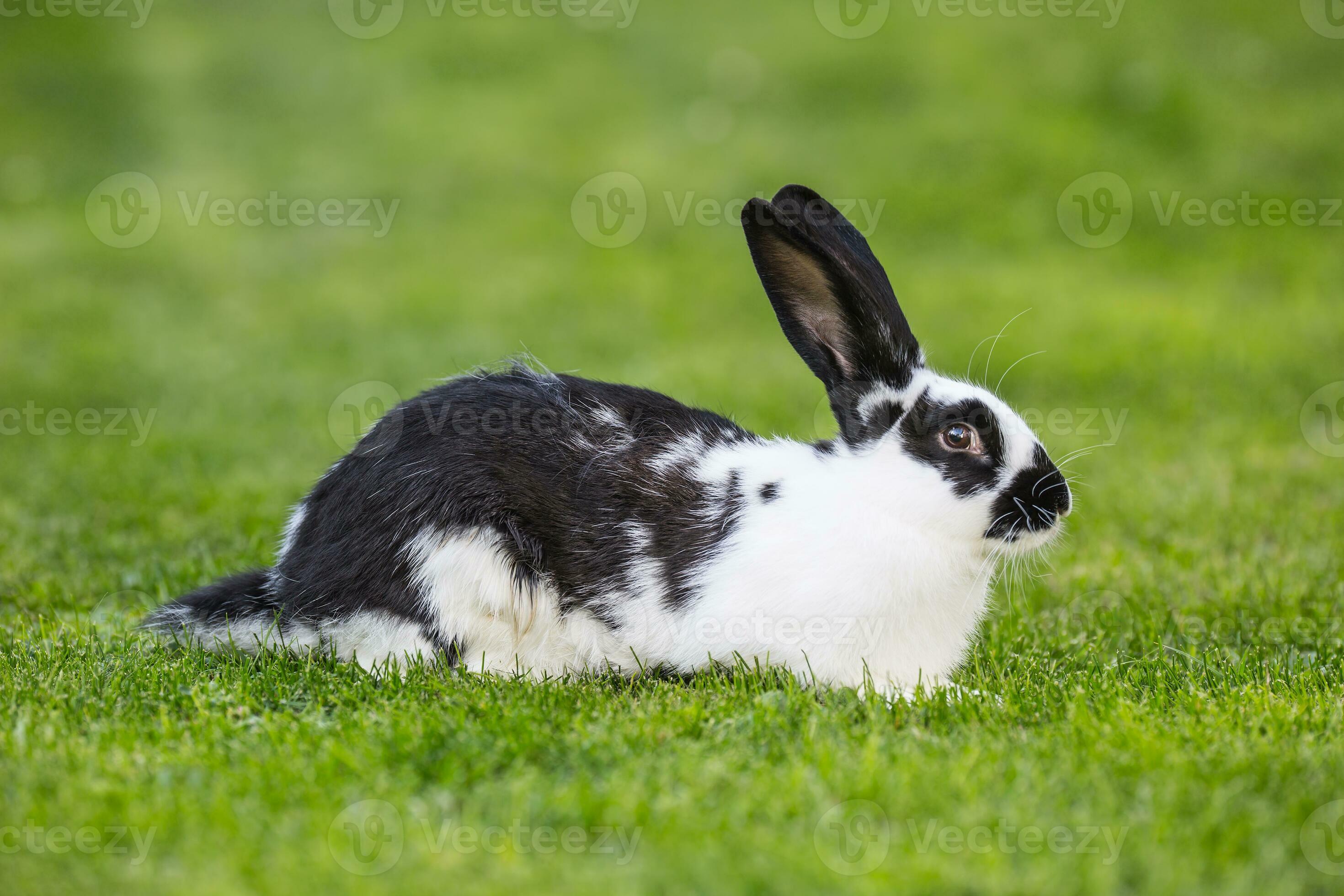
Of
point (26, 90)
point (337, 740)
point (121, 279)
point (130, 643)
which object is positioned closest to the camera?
point (337, 740)

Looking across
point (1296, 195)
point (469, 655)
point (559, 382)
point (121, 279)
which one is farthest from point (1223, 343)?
point (121, 279)

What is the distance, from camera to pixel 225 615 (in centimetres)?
433

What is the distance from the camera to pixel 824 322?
13.4ft

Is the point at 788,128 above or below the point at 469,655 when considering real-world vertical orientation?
above

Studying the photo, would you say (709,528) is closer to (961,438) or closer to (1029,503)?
(961,438)

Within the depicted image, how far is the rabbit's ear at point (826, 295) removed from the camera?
397 cm

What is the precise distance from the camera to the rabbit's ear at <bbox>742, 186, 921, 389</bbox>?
397 cm

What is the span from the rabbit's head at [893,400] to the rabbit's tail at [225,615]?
2.11m

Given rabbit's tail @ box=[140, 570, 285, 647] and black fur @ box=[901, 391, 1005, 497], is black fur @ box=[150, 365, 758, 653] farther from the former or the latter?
black fur @ box=[901, 391, 1005, 497]

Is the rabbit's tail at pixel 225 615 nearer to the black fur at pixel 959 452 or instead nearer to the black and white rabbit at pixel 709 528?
the black and white rabbit at pixel 709 528

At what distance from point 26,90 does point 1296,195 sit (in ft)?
46.0

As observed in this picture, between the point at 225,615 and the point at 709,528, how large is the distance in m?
1.78

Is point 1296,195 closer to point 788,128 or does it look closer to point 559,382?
point 788,128

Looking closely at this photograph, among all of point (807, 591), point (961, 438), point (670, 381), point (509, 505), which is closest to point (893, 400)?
point (961, 438)
